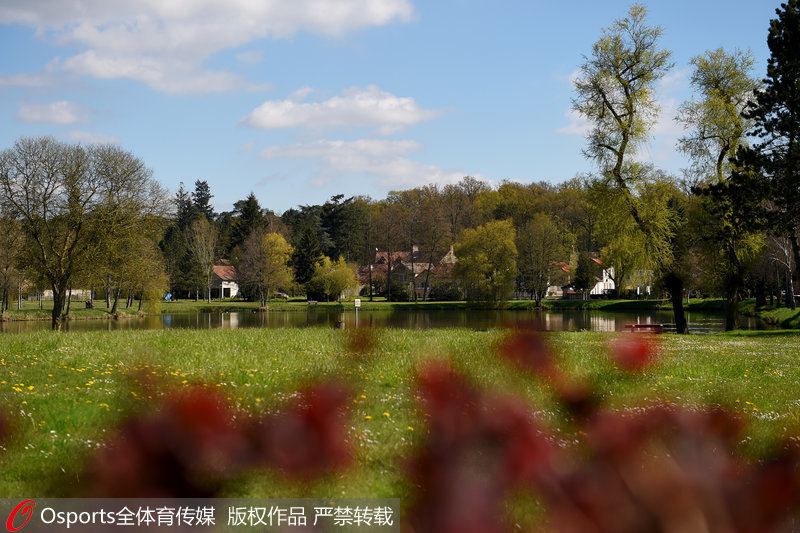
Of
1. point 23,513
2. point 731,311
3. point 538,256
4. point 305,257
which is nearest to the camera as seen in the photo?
point 23,513

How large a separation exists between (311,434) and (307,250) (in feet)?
294

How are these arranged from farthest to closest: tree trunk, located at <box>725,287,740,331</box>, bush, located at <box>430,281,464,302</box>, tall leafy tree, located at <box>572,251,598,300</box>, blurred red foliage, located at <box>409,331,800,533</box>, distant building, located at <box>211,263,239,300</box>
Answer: distant building, located at <box>211,263,239,300</box> < bush, located at <box>430,281,464,302</box> < tall leafy tree, located at <box>572,251,598,300</box> < tree trunk, located at <box>725,287,740,331</box> < blurred red foliage, located at <box>409,331,800,533</box>

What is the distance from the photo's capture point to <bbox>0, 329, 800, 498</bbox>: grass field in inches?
99.0

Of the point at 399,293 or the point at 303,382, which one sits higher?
the point at 303,382

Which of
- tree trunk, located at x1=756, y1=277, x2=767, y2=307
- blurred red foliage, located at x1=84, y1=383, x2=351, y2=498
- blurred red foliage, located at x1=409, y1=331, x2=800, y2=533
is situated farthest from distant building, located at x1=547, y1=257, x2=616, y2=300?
blurred red foliage, located at x1=84, y1=383, x2=351, y2=498

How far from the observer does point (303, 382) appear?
292 cm

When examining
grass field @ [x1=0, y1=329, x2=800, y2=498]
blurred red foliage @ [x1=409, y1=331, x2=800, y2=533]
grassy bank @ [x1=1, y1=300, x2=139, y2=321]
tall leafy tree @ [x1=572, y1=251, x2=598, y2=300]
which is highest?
tall leafy tree @ [x1=572, y1=251, x2=598, y2=300]

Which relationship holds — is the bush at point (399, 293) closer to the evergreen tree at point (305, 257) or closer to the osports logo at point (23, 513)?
the evergreen tree at point (305, 257)

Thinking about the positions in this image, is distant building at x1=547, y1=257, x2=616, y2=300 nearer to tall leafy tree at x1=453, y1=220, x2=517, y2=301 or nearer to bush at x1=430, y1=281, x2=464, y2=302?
bush at x1=430, y1=281, x2=464, y2=302

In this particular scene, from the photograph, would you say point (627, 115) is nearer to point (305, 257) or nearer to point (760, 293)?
point (760, 293)

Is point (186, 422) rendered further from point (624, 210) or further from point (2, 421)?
point (624, 210)

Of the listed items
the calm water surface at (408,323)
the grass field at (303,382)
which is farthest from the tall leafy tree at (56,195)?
the grass field at (303,382)

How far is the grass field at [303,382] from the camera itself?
252 cm

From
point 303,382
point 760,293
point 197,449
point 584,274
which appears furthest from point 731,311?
point 584,274
